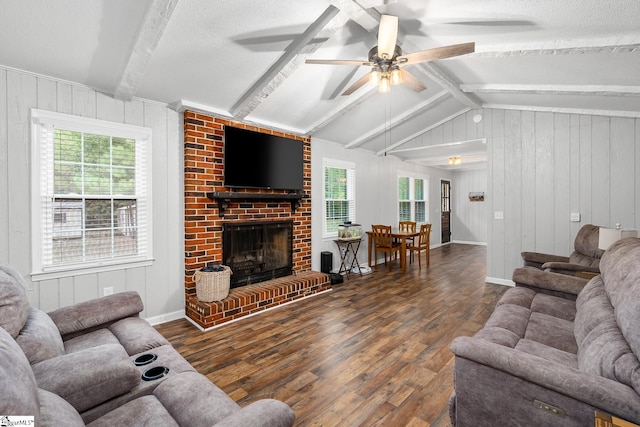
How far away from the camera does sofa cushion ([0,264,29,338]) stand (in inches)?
59.1

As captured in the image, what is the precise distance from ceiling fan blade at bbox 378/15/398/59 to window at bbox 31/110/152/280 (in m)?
2.62

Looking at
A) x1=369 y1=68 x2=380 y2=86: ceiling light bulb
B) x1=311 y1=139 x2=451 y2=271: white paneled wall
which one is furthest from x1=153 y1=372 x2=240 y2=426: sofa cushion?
x1=311 y1=139 x2=451 y2=271: white paneled wall

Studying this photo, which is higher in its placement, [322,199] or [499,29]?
[499,29]

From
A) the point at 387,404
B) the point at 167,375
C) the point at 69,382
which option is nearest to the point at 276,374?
the point at 387,404

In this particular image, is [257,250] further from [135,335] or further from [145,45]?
[145,45]

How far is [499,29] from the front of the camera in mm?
2561

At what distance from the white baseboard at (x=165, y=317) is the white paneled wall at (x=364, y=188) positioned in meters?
2.22

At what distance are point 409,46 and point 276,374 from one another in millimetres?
3308

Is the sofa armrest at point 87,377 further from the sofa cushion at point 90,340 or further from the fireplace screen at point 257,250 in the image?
the fireplace screen at point 257,250

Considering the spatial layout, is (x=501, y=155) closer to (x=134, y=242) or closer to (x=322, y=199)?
(x=322, y=199)

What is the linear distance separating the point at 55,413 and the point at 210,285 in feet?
8.11

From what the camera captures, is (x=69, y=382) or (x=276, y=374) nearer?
(x=69, y=382)

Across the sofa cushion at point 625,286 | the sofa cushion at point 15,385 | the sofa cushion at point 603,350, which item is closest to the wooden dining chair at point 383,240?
the sofa cushion at point 625,286

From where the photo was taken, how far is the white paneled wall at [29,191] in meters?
2.60
